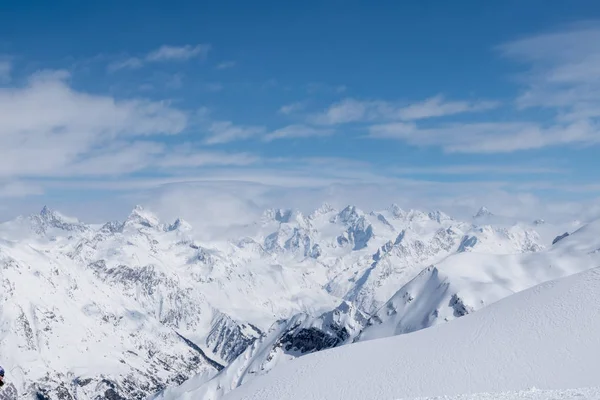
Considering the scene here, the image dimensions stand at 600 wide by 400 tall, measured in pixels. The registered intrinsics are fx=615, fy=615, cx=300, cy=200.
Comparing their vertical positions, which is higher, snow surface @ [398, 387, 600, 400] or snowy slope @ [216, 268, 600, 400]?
snow surface @ [398, 387, 600, 400]

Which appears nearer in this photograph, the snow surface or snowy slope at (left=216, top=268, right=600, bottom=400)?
the snow surface

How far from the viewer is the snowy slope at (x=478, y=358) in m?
71.8

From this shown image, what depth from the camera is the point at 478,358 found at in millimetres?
78562

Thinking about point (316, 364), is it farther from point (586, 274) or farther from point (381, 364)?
point (586, 274)

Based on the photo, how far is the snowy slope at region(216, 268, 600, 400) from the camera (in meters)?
71.8

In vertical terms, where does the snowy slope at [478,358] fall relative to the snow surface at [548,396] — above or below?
below

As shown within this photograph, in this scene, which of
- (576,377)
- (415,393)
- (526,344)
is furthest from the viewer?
(526,344)

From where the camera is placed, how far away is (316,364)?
90.6 metres

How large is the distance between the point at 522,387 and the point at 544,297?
28862mm

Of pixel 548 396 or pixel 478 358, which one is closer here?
pixel 548 396

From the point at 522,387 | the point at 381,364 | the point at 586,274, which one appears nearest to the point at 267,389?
the point at 381,364

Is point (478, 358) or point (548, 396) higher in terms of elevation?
point (548, 396)

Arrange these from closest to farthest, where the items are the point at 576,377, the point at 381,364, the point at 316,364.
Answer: the point at 576,377
the point at 381,364
the point at 316,364

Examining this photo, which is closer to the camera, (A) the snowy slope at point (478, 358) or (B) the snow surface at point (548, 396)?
(B) the snow surface at point (548, 396)
